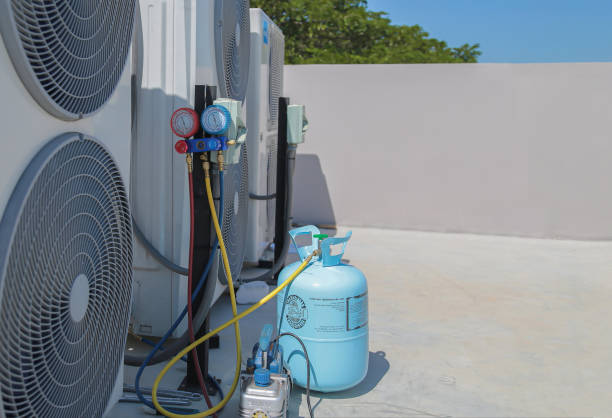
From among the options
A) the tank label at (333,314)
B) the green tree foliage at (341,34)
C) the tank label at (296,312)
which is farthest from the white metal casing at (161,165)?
the green tree foliage at (341,34)

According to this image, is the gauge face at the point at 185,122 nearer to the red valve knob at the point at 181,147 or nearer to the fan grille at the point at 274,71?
the red valve knob at the point at 181,147

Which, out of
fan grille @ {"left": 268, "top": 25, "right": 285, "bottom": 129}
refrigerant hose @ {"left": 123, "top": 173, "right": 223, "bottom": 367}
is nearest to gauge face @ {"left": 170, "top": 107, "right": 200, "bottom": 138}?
refrigerant hose @ {"left": 123, "top": 173, "right": 223, "bottom": 367}

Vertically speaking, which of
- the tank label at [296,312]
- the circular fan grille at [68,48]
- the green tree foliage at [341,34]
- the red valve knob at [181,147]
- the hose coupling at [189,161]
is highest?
the green tree foliage at [341,34]

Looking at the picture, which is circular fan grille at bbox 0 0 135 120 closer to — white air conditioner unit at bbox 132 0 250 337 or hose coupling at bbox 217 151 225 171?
hose coupling at bbox 217 151 225 171

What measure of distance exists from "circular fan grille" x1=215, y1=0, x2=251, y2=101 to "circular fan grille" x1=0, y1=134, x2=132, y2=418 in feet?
3.67

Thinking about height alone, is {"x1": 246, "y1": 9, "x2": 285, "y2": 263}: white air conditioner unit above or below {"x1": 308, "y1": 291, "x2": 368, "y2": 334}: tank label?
above

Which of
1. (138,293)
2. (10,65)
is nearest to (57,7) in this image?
(10,65)

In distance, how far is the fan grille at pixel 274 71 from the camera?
3.78m

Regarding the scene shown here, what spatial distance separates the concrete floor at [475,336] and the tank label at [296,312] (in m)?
0.28

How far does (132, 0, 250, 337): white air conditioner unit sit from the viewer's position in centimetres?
238

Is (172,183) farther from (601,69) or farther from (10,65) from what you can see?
(601,69)

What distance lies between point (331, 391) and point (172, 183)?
107 centimetres

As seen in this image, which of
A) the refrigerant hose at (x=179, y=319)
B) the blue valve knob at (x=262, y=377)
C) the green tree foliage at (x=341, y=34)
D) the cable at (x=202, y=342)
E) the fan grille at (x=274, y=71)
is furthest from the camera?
the green tree foliage at (x=341, y=34)

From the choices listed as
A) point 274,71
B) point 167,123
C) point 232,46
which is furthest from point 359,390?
point 274,71
